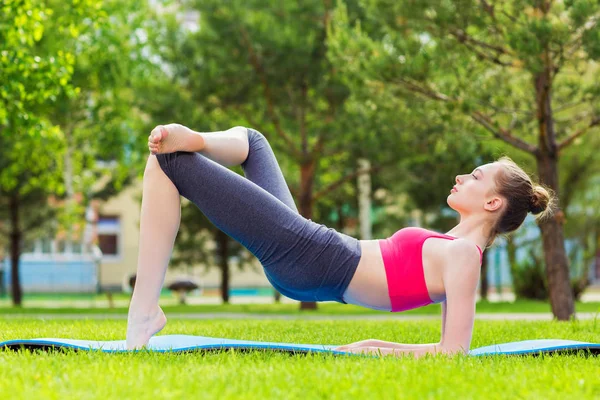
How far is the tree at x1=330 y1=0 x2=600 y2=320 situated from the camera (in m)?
8.65

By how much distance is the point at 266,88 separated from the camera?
51.7 feet

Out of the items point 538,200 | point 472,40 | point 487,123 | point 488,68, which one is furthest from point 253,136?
point 488,68

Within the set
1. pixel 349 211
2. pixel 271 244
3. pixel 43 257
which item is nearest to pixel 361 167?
pixel 349 211

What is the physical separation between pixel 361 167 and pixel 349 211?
5.32 metres

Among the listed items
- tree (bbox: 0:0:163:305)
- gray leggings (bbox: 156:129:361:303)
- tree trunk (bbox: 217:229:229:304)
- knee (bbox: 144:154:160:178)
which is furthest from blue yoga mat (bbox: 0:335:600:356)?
tree trunk (bbox: 217:229:229:304)

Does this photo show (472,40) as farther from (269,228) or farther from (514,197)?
(269,228)

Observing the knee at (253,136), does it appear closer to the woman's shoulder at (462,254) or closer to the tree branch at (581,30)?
the woman's shoulder at (462,254)

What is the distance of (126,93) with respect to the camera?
18984 millimetres

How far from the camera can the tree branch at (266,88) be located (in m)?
15.4

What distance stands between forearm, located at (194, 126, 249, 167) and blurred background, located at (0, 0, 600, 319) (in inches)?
66.2

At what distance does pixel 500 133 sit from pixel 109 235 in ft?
100

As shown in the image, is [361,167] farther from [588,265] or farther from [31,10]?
[31,10]

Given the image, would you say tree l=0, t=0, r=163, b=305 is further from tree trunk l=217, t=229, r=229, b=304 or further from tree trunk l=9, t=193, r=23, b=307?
tree trunk l=217, t=229, r=229, b=304

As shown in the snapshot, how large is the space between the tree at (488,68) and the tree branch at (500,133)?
1 cm
